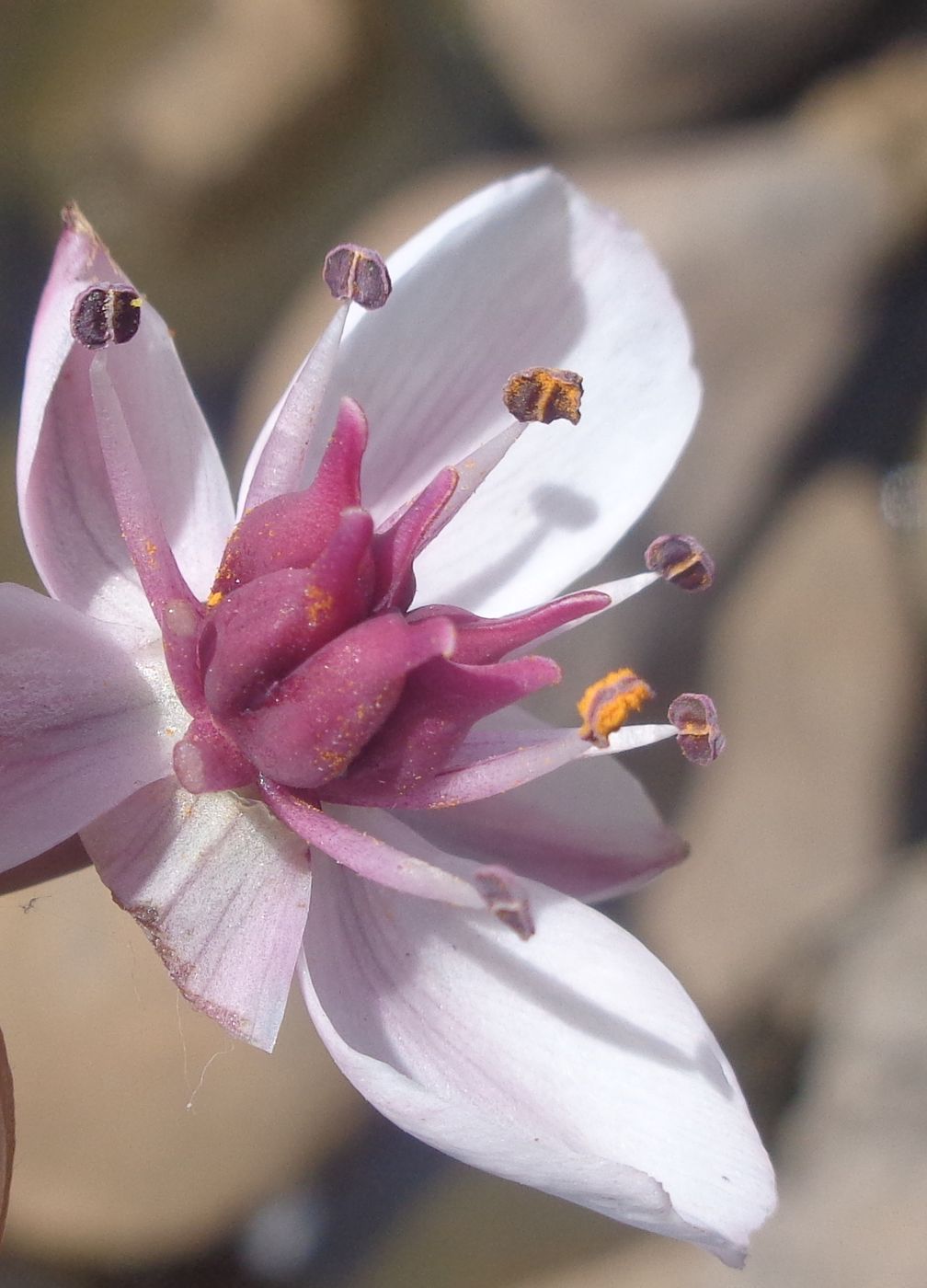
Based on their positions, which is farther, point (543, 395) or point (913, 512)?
point (913, 512)

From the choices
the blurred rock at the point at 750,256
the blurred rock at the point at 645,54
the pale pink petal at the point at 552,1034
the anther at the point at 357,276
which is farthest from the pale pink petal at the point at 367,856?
the blurred rock at the point at 645,54

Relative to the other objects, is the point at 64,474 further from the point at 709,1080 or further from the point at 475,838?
the point at 709,1080

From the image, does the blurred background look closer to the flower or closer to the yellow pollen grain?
the flower

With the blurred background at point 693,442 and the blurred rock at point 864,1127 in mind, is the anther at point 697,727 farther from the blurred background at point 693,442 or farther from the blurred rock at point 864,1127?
the blurred rock at point 864,1127

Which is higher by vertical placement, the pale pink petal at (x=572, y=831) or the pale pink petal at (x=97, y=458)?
the pale pink petal at (x=97, y=458)

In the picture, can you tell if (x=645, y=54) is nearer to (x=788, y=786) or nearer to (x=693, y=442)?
(x=693, y=442)

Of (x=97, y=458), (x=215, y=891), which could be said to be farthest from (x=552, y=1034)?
(x=97, y=458)
